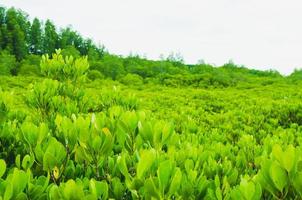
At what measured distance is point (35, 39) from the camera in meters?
70.9

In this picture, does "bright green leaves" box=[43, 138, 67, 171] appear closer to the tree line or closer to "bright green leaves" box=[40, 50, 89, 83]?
"bright green leaves" box=[40, 50, 89, 83]

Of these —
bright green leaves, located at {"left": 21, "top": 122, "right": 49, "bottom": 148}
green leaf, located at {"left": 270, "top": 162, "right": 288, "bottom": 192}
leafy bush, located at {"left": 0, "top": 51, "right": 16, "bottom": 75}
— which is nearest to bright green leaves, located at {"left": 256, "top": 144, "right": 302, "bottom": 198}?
green leaf, located at {"left": 270, "top": 162, "right": 288, "bottom": 192}

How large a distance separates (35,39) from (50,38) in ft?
8.00

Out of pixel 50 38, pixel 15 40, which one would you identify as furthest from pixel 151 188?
pixel 50 38

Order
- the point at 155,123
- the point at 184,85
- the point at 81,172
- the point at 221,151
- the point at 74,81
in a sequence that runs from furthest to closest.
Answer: the point at 184,85 < the point at 74,81 < the point at 221,151 < the point at 81,172 < the point at 155,123

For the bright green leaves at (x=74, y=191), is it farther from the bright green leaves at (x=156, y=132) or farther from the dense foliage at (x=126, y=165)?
the bright green leaves at (x=156, y=132)

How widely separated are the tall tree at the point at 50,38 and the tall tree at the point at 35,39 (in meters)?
0.86

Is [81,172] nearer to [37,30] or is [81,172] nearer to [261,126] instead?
[261,126]

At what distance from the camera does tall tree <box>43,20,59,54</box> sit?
71.1 metres

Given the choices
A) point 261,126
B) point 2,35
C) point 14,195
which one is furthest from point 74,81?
point 2,35

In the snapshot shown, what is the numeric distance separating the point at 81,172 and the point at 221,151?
1.07 meters

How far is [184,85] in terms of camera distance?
39.6m

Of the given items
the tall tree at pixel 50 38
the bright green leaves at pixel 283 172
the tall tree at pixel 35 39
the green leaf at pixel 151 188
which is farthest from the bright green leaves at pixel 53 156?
the tall tree at pixel 35 39

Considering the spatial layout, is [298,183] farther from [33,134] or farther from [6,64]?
[6,64]
